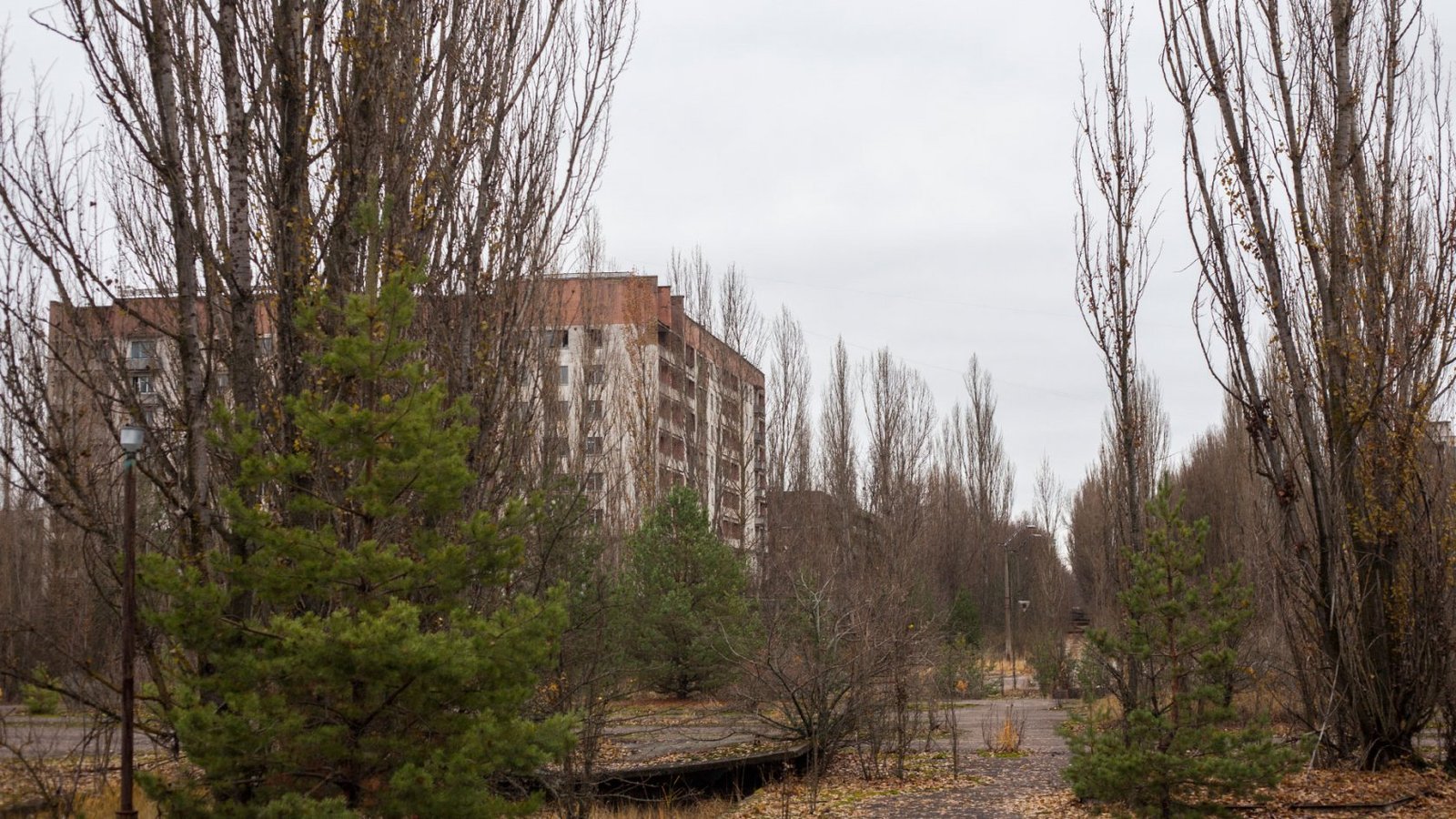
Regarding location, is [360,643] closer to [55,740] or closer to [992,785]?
[55,740]

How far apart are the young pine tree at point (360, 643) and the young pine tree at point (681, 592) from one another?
54.8 feet

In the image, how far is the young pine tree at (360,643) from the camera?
6324 mm

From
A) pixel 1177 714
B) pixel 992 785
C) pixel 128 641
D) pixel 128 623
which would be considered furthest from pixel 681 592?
pixel 128 623

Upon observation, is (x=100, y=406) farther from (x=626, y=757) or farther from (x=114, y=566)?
(x=626, y=757)

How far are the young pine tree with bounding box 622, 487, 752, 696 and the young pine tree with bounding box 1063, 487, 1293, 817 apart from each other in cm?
Answer: 1447

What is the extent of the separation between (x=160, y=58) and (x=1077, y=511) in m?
61.6

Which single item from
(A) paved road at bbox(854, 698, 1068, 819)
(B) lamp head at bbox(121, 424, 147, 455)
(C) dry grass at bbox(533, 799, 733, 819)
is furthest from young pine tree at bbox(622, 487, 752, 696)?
(B) lamp head at bbox(121, 424, 147, 455)

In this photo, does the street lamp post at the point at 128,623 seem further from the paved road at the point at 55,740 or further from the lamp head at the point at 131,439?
the paved road at the point at 55,740

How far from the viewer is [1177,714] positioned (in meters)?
9.26

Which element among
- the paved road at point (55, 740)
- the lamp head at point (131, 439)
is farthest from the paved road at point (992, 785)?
the lamp head at point (131, 439)

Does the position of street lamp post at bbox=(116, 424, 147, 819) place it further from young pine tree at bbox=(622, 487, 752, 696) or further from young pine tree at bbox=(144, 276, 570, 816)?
young pine tree at bbox=(622, 487, 752, 696)

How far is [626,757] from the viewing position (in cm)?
1630

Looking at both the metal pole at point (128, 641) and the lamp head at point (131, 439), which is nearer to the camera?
the metal pole at point (128, 641)

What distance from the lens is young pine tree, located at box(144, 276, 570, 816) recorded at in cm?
632
